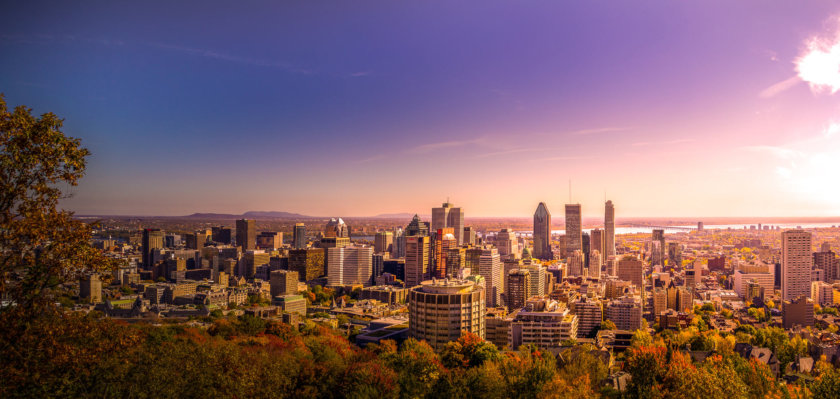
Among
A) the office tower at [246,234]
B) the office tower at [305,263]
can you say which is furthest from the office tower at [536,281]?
the office tower at [246,234]

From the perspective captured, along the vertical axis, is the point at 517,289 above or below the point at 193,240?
below

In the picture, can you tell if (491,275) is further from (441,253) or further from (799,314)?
(799,314)

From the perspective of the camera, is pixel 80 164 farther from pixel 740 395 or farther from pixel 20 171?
pixel 740 395

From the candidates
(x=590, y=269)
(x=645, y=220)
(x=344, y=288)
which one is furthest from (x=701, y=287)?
(x=645, y=220)

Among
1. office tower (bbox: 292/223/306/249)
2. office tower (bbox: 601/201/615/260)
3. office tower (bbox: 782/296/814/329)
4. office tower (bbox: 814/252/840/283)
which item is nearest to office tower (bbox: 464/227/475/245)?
office tower (bbox: 601/201/615/260)

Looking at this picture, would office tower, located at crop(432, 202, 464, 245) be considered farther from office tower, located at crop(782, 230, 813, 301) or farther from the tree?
the tree

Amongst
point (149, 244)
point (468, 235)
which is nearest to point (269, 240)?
point (149, 244)
